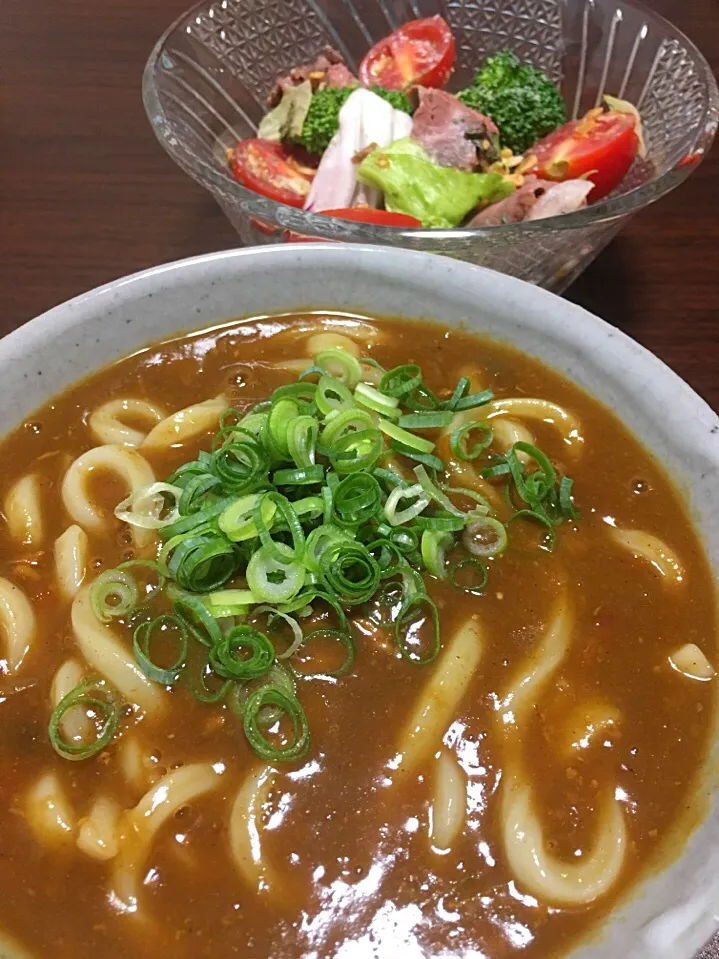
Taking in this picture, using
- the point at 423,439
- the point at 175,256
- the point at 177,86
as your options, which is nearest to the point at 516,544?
the point at 423,439

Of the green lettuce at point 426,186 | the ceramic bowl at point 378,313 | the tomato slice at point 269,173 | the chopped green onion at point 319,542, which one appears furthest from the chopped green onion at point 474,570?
the tomato slice at point 269,173

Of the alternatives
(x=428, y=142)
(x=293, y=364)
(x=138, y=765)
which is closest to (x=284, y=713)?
(x=138, y=765)

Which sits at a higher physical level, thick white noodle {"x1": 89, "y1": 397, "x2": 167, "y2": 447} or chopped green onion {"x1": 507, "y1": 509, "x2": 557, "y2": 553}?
thick white noodle {"x1": 89, "y1": 397, "x2": 167, "y2": 447}

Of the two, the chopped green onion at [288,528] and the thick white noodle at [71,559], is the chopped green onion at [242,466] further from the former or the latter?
the thick white noodle at [71,559]

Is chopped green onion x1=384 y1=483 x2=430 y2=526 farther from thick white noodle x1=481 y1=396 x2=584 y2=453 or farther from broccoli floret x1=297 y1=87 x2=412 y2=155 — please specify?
broccoli floret x1=297 y1=87 x2=412 y2=155

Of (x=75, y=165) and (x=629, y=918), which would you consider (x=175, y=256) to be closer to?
(x=75, y=165)

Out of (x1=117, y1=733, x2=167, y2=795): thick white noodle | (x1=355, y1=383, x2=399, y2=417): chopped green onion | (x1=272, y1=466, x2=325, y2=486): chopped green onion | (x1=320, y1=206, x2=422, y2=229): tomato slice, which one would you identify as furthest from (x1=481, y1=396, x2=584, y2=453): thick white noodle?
(x1=117, y1=733, x2=167, y2=795): thick white noodle
